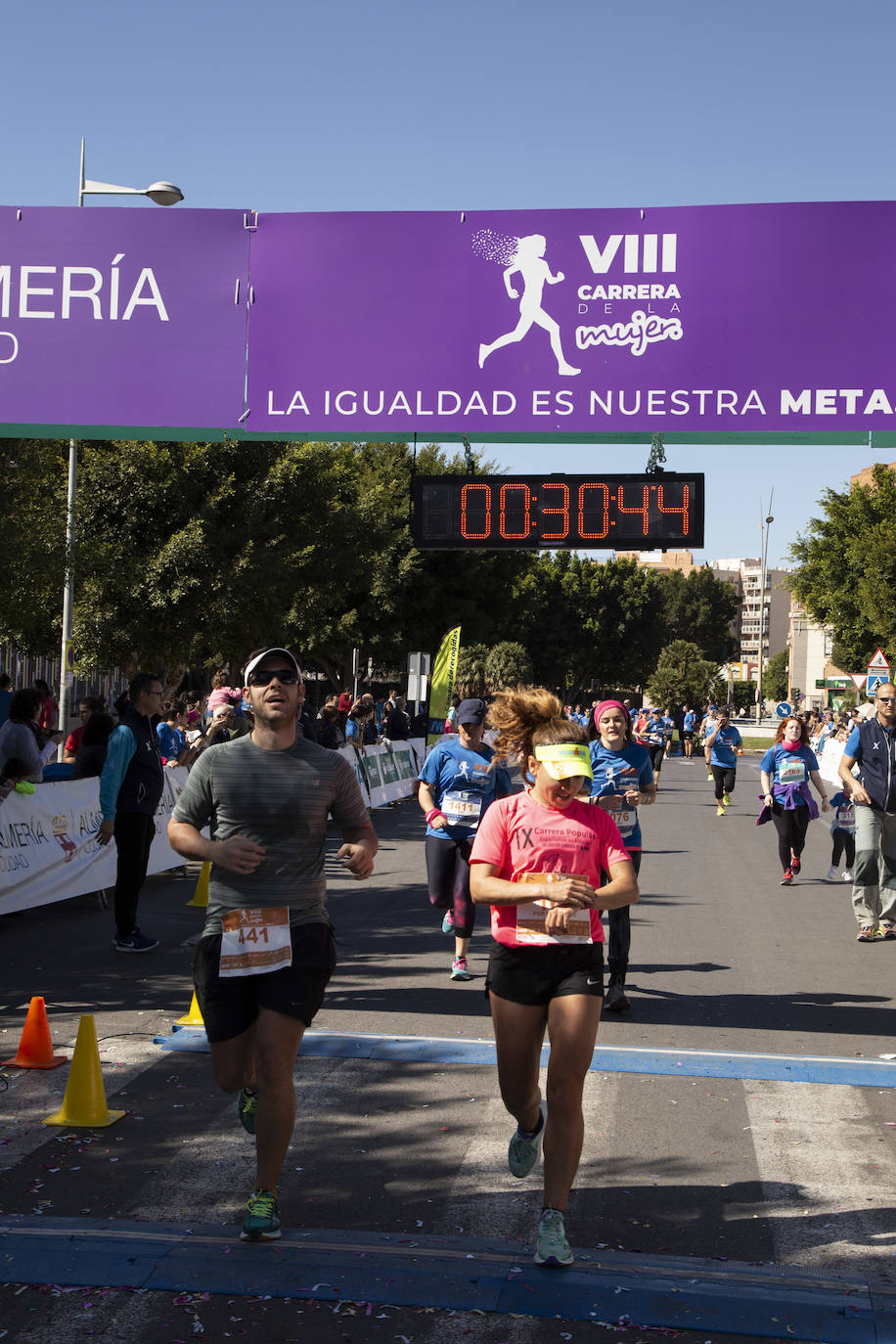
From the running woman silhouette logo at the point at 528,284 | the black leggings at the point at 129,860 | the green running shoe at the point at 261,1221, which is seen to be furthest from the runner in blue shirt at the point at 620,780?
the green running shoe at the point at 261,1221

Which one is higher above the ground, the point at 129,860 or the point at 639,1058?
the point at 129,860

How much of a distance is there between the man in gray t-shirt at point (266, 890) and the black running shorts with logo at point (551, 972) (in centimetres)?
60

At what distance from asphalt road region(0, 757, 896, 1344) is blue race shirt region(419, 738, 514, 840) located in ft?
3.34

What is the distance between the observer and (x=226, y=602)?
86.1ft

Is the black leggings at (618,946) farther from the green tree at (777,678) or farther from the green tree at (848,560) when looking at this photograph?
the green tree at (777,678)

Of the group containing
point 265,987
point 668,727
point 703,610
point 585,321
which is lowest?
point 265,987

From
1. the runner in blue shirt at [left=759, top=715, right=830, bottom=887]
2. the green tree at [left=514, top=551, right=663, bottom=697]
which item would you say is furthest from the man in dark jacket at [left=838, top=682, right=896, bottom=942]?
the green tree at [left=514, top=551, right=663, bottom=697]

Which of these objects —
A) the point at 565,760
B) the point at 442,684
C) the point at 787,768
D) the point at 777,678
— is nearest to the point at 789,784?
the point at 787,768

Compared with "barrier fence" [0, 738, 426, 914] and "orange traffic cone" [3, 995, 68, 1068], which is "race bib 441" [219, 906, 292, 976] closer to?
"orange traffic cone" [3, 995, 68, 1068]

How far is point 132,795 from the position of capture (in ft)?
32.4

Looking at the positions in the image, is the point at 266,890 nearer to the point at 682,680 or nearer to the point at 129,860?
the point at 129,860

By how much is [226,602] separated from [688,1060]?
20.1 metres

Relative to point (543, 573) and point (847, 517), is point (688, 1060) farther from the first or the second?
point (543, 573)

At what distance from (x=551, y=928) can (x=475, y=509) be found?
249 inches
